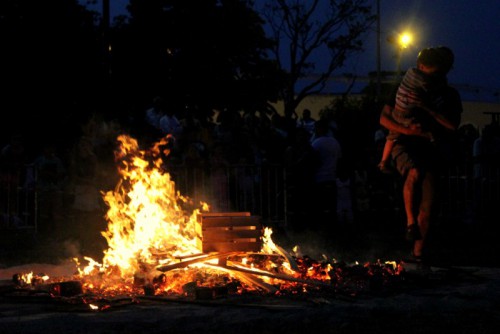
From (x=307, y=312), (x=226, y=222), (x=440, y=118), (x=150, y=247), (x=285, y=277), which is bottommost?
(x=307, y=312)

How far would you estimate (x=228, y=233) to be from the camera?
732cm

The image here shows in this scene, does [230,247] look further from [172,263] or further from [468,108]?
[468,108]

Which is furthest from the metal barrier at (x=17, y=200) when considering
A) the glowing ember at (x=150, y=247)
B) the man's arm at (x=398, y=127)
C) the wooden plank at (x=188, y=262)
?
Result: the man's arm at (x=398, y=127)

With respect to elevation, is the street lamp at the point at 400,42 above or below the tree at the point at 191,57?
above

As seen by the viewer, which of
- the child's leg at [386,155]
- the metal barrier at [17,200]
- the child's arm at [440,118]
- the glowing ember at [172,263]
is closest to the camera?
the glowing ember at [172,263]

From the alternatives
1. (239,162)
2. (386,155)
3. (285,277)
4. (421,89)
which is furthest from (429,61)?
(239,162)

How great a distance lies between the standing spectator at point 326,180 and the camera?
13684 millimetres

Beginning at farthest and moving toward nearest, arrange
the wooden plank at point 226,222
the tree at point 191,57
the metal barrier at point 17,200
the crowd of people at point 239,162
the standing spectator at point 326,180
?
1. the tree at point 191,57
2. the standing spectator at point 326,180
3. the metal barrier at point 17,200
4. the crowd of people at point 239,162
5. the wooden plank at point 226,222

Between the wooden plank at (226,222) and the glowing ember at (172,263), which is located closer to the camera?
the glowing ember at (172,263)

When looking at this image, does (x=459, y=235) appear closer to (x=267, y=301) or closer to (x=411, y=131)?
(x=411, y=131)

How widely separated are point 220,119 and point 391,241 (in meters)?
5.31

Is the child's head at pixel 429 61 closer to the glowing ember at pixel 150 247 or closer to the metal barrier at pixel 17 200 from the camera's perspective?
the glowing ember at pixel 150 247

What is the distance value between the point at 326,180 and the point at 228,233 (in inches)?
259

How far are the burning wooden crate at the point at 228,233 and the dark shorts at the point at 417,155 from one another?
1508 mm
